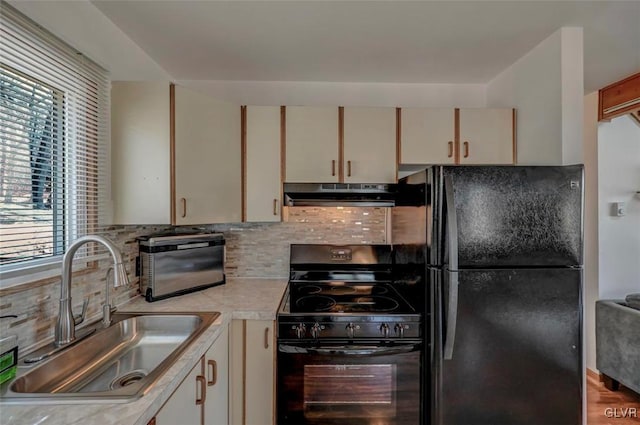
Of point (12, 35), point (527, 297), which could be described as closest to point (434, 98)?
point (527, 297)

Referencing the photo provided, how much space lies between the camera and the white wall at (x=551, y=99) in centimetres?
165

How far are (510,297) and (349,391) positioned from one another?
928 mm

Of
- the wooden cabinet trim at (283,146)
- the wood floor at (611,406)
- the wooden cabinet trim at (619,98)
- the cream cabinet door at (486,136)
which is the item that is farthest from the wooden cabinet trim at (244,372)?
the wooden cabinet trim at (619,98)

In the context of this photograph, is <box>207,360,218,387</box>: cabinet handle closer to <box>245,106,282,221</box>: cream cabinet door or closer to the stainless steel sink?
the stainless steel sink

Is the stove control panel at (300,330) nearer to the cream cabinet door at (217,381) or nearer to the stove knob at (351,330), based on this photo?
the stove knob at (351,330)

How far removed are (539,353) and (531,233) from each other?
58cm

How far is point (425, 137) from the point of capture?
2.04m

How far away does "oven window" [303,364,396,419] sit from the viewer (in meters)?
1.55

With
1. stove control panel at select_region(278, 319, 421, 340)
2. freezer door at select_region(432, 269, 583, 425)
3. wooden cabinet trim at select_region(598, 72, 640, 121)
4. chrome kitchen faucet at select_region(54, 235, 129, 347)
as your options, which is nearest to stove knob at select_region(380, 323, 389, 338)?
stove control panel at select_region(278, 319, 421, 340)

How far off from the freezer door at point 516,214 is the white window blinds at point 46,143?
1.74 m

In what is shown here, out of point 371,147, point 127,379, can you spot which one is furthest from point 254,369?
point 371,147

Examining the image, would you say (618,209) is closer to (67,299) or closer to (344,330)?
(344,330)

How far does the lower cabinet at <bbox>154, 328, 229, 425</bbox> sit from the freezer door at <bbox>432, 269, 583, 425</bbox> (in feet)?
3.42

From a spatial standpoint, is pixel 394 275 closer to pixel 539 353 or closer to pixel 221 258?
pixel 539 353
